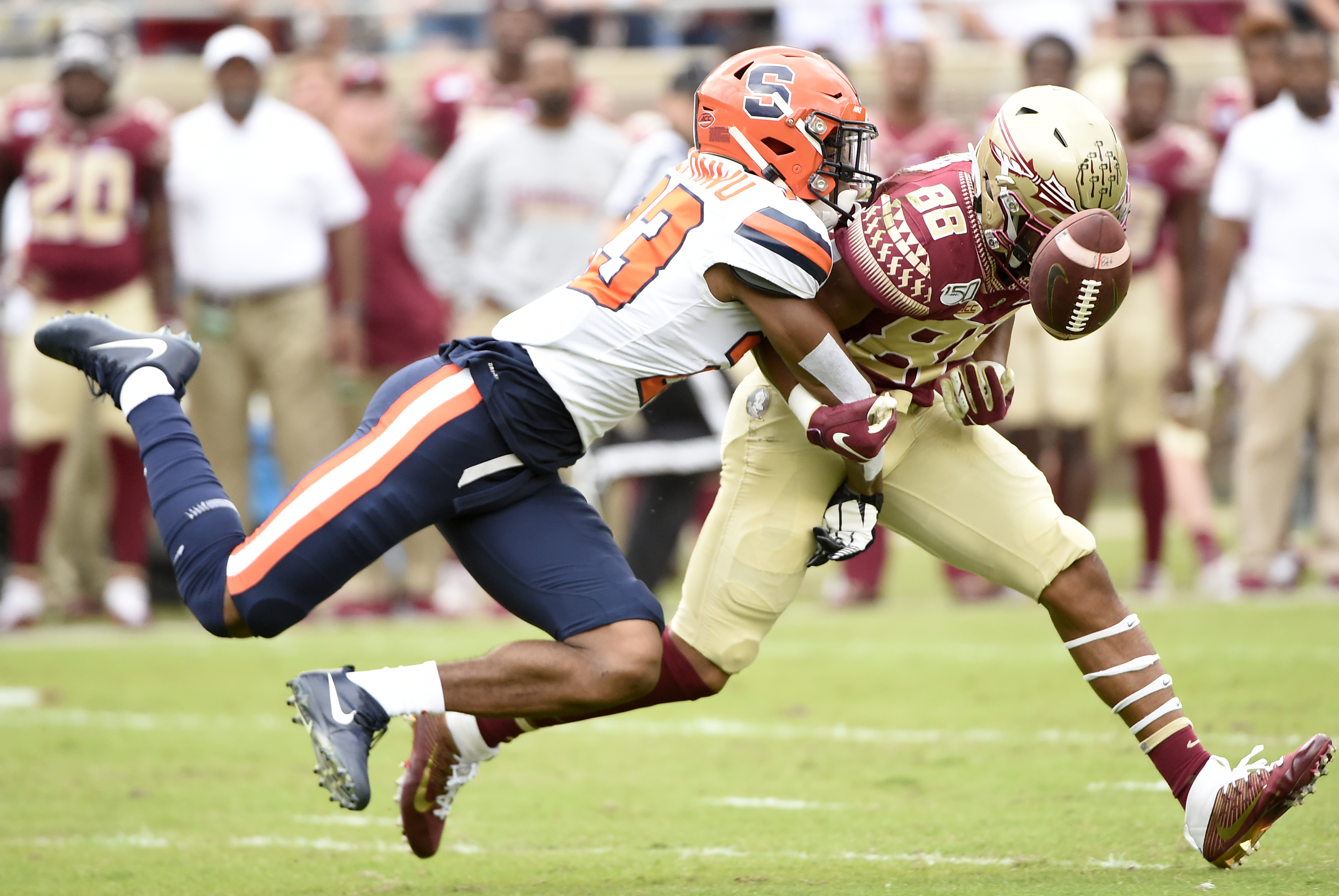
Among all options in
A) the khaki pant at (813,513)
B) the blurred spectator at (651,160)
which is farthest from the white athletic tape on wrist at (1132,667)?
the blurred spectator at (651,160)

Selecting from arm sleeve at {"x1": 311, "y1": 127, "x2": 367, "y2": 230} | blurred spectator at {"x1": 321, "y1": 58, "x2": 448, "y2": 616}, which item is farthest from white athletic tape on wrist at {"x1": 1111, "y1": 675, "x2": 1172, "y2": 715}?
arm sleeve at {"x1": 311, "y1": 127, "x2": 367, "y2": 230}

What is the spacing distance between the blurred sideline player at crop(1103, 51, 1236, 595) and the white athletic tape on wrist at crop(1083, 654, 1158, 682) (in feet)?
15.0

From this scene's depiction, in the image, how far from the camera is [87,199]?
27.9 ft

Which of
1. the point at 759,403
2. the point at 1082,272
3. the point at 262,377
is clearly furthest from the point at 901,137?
the point at 1082,272

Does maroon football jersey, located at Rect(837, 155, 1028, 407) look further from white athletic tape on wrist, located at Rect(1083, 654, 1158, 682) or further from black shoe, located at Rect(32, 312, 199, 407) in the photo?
black shoe, located at Rect(32, 312, 199, 407)

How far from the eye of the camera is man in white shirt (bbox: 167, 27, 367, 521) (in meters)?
8.70

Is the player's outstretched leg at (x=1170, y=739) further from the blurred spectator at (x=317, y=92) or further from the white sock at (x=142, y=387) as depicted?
the blurred spectator at (x=317, y=92)

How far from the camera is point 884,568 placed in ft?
29.3

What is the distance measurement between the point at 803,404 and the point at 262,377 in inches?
208

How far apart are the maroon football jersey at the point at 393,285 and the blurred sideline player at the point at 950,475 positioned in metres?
5.15

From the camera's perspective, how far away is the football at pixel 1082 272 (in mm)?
3830

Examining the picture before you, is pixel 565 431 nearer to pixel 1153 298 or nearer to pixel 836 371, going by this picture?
pixel 836 371

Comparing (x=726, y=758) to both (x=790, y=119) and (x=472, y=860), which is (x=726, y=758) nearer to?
(x=472, y=860)

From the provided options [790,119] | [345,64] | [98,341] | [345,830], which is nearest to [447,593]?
[345,64]
